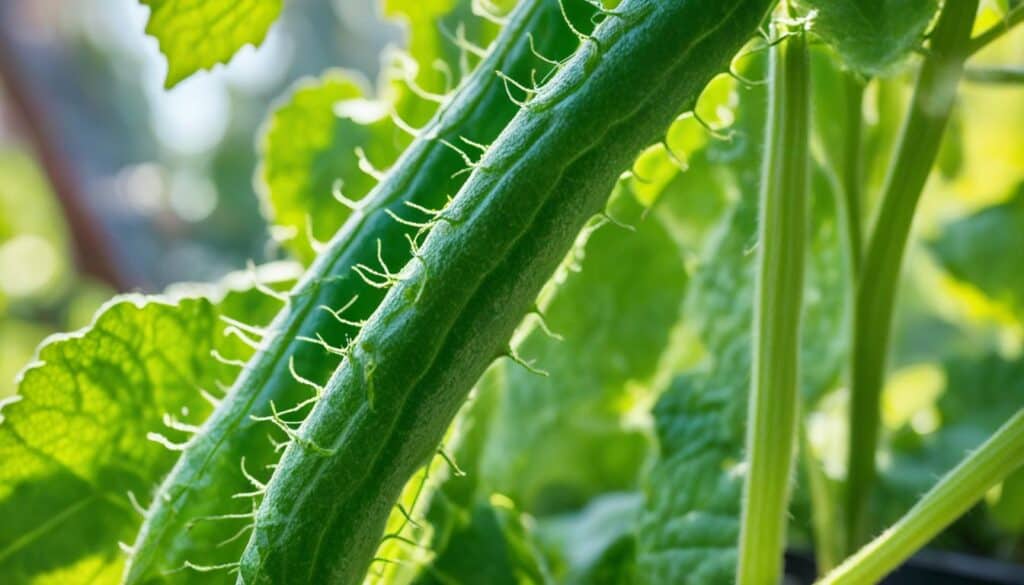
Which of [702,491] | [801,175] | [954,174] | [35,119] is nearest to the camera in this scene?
[801,175]

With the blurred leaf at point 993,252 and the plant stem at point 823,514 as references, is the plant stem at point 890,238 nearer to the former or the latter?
the plant stem at point 823,514

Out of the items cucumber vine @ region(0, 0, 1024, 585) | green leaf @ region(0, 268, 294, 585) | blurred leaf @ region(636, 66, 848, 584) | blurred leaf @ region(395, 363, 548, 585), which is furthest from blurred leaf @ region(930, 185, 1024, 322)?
green leaf @ region(0, 268, 294, 585)

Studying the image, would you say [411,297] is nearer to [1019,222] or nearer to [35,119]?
[1019,222]

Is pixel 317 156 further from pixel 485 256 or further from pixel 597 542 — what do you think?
pixel 485 256

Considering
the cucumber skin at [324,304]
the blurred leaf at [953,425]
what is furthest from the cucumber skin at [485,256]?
the blurred leaf at [953,425]

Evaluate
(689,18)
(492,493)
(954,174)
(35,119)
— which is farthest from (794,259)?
(35,119)

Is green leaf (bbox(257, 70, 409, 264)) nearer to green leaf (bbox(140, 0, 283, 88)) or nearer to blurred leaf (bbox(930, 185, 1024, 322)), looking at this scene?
green leaf (bbox(140, 0, 283, 88))
